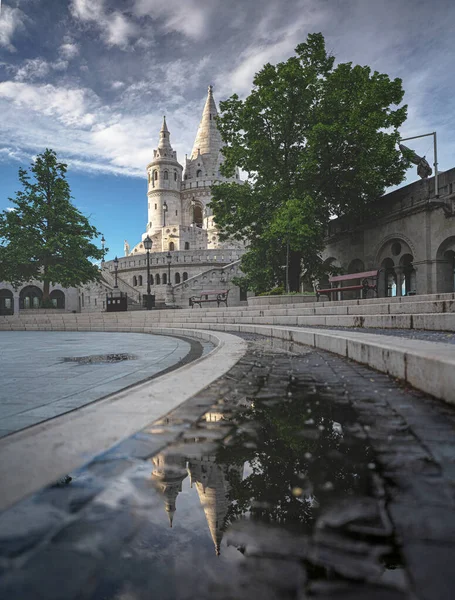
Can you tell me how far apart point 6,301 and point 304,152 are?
147 feet

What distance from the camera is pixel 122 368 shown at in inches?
236

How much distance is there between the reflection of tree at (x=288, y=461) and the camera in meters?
1.42

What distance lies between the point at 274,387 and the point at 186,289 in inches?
1317

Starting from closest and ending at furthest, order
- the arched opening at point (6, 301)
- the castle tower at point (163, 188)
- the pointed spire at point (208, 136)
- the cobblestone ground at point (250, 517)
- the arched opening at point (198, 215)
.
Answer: the cobblestone ground at point (250, 517), the arched opening at point (6, 301), the castle tower at point (163, 188), the arched opening at point (198, 215), the pointed spire at point (208, 136)

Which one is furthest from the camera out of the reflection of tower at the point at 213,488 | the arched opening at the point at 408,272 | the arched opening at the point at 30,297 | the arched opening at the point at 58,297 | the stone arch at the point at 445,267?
the arched opening at the point at 58,297

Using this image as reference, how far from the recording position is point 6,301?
164 ft

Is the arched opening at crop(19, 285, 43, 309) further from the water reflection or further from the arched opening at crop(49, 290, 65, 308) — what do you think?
the water reflection

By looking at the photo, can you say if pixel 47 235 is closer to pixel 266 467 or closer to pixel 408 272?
pixel 408 272

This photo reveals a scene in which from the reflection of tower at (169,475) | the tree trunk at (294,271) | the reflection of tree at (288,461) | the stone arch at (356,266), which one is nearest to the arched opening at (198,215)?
the stone arch at (356,266)

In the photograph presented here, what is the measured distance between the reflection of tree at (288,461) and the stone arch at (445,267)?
703 inches

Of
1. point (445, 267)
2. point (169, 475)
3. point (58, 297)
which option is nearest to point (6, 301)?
point (58, 297)

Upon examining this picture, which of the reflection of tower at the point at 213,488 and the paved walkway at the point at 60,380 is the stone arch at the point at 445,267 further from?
the reflection of tower at the point at 213,488

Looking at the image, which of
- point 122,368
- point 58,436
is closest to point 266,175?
point 122,368

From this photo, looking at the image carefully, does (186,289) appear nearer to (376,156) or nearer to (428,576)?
(376,156)
